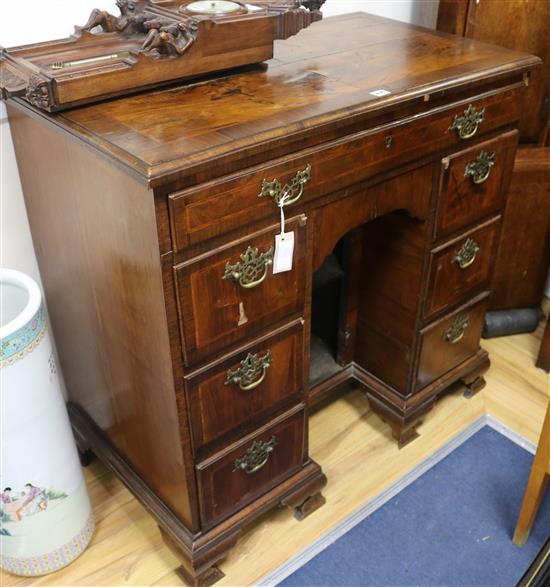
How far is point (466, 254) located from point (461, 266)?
3cm

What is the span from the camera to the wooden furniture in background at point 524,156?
168cm

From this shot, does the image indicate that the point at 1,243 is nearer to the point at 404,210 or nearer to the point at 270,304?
the point at 270,304

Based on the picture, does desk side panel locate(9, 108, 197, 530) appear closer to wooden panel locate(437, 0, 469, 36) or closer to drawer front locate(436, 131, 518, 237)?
drawer front locate(436, 131, 518, 237)

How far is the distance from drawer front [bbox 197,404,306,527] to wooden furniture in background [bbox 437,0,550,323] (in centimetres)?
92

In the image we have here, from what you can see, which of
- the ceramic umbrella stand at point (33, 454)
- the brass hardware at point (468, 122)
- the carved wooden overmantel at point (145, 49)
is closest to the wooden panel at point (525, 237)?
the brass hardware at point (468, 122)

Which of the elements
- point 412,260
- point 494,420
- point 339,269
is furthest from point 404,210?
point 494,420

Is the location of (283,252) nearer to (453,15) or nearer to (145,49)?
(145,49)

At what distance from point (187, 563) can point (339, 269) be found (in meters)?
0.71

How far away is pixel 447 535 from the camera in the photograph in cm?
152

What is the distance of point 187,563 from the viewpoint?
1355 millimetres

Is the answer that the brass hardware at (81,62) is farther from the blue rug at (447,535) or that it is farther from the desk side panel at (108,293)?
the blue rug at (447,535)

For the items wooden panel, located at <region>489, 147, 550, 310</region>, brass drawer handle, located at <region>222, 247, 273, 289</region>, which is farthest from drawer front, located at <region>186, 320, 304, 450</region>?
wooden panel, located at <region>489, 147, 550, 310</region>

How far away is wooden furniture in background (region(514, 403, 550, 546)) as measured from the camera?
138 centimetres

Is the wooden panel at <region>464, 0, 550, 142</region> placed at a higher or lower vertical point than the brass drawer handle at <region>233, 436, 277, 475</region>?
higher
